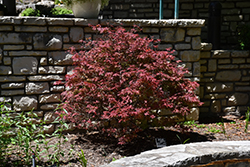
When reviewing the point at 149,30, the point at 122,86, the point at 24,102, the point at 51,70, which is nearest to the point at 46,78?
the point at 51,70

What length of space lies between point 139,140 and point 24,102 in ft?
5.59

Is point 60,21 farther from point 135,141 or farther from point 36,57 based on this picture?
point 135,141

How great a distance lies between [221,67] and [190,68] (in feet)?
2.89

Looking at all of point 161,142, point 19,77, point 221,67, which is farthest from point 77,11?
point 221,67

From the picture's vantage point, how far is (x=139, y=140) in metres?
4.18

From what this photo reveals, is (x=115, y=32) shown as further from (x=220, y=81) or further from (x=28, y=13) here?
(x=28, y=13)

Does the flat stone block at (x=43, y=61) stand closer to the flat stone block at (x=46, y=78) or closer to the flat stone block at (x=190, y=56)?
the flat stone block at (x=46, y=78)

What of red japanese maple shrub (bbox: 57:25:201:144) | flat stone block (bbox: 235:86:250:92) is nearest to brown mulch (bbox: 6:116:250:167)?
red japanese maple shrub (bbox: 57:25:201:144)

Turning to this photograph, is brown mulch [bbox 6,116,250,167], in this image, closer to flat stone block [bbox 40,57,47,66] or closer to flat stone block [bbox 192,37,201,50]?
flat stone block [bbox 40,57,47,66]

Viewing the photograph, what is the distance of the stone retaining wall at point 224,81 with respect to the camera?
5340 millimetres

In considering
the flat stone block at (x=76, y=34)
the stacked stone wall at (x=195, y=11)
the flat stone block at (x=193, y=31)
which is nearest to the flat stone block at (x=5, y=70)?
the flat stone block at (x=76, y=34)

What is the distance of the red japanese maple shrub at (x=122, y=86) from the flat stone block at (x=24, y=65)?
0.55 meters

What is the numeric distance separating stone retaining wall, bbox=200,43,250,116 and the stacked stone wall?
→ 2385mm

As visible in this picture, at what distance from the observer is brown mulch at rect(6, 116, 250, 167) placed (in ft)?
12.0
